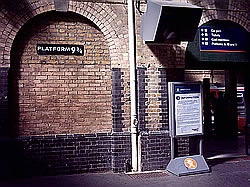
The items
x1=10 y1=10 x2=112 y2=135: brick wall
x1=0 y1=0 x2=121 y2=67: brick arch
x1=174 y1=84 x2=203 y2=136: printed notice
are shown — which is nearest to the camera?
x1=0 y1=0 x2=121 y2=67: brick arch

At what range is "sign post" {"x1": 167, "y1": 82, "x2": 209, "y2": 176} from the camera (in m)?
7.83

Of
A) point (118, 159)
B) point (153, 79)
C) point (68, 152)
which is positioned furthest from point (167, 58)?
point (68, 152)

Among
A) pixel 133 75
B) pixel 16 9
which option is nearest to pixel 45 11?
pixel 16 9

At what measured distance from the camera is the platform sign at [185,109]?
7.86 meters

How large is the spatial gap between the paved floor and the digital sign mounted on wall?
2.87 metres

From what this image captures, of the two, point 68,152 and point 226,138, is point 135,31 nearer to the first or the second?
point 68,152

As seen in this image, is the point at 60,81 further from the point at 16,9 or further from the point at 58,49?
the point at 16,9

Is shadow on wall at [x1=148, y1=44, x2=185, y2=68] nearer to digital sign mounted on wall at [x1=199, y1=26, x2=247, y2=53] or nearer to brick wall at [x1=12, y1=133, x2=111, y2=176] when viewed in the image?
digital sign mounted on wall at [x1=199, y1=26, x2=247, y2=53]

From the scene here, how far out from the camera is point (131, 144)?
26.5 ft

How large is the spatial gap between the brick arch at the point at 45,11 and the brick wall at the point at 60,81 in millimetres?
189

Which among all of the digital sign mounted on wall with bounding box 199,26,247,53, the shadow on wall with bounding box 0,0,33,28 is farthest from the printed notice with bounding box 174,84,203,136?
the shadow on wall with bounding box 0,0,33,28

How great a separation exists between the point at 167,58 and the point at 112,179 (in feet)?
9.75

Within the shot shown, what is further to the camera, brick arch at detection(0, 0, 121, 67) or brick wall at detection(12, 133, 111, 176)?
brick wall at detection(12, 133, 111, 176)

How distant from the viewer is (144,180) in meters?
7.33
